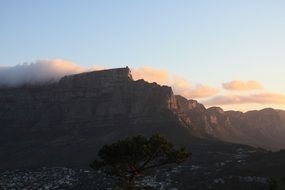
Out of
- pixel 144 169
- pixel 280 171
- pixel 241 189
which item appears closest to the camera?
pixel 144 169

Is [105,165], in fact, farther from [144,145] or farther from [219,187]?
[219,187]

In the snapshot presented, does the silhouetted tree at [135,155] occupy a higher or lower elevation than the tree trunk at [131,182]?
higher

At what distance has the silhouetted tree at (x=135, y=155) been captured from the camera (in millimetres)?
78750

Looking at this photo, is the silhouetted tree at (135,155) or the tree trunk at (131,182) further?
the silhouetted tree at (135,155)

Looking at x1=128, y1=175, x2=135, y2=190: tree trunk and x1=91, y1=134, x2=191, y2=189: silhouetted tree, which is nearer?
x1=128, y1=175, x2=135, y2=190: tree trunk

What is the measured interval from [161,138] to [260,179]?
121 meters

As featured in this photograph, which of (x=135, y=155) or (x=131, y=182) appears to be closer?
(x=131, y=182)

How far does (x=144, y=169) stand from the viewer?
76.9 meters

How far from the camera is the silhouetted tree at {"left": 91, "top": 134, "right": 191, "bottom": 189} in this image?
78.8m

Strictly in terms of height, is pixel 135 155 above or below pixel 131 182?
above

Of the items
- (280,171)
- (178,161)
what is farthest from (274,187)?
(280,171)

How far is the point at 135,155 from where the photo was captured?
259 feet

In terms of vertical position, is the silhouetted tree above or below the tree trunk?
above

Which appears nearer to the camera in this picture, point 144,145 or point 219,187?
point 144,145
